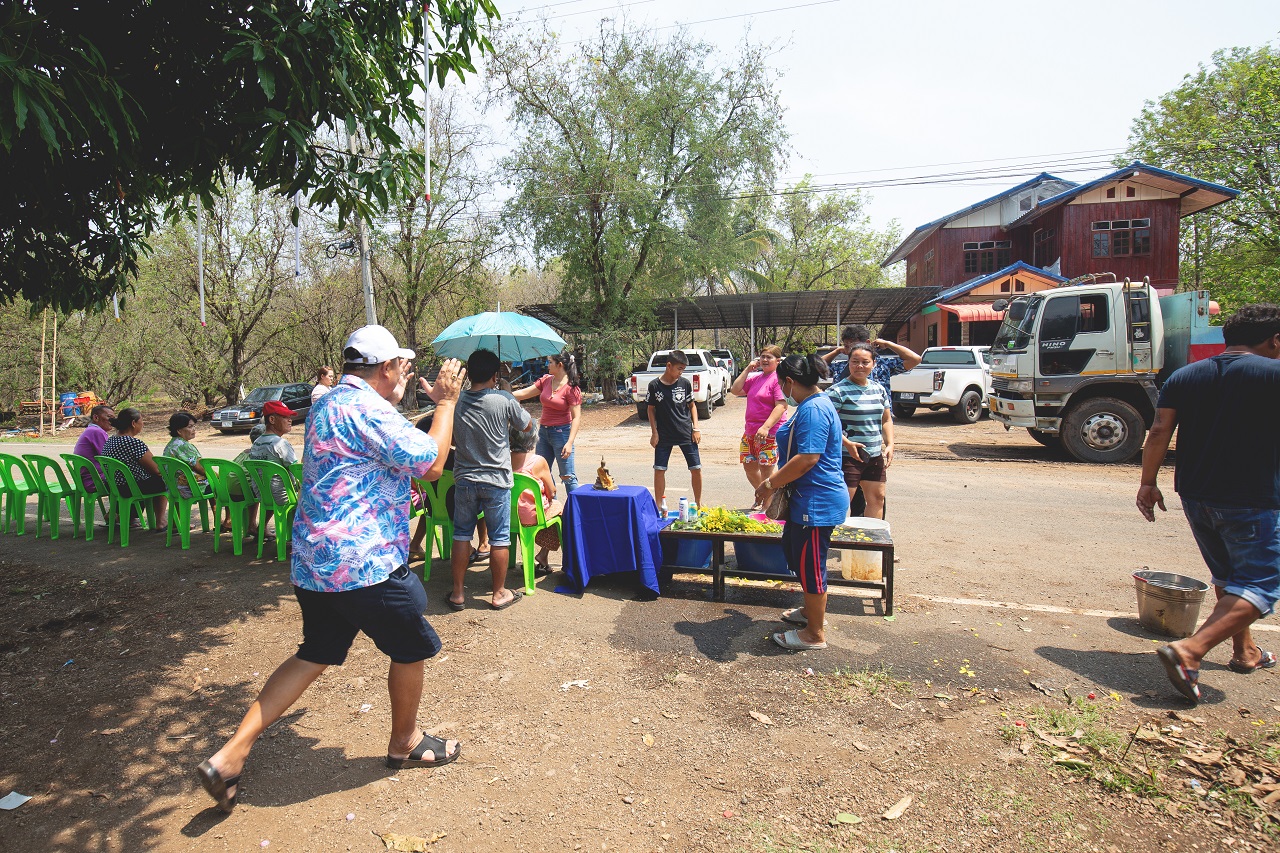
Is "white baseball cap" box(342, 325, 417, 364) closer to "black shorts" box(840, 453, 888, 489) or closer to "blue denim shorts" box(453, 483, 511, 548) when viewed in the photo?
"blue denim shorts" box(453, 483, 511, 548)

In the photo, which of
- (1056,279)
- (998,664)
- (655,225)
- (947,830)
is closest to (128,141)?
(947,830)

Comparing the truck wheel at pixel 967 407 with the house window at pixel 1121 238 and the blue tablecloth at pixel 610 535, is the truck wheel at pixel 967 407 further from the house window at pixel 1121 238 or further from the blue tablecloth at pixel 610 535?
the house window at pixel 1121 238

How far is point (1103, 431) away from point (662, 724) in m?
10.4

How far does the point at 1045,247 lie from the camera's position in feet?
95.0

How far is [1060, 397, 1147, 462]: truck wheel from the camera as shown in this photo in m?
10.8

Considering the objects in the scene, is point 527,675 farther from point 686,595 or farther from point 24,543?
point 24,543

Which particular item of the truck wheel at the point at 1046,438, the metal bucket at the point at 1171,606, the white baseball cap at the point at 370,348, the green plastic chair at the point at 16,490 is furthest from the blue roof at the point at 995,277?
the white baseball cap at the point at 370,348

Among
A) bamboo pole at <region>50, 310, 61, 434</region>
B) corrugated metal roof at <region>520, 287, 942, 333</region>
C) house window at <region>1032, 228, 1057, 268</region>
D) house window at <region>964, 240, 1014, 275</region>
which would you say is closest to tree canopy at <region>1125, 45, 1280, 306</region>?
house window at <region>1032, 228, 1057, 268</region>

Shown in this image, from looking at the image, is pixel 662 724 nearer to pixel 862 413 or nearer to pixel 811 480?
pixel 811 480

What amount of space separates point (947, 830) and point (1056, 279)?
2755cm

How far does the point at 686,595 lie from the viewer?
17.3 feet

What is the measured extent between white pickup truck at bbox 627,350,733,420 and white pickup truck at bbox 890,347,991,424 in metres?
4.79

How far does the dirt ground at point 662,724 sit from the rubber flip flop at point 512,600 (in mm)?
71

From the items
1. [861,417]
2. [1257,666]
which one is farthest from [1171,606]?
[861,417]
